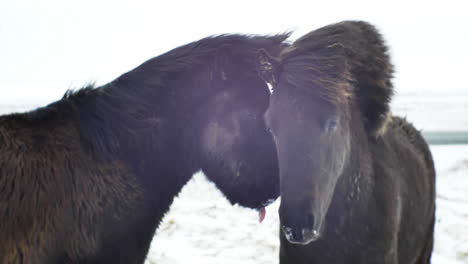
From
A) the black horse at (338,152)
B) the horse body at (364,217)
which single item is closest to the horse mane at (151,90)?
the black horse at (338,152)

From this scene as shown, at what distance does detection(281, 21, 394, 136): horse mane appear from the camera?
2.52 m

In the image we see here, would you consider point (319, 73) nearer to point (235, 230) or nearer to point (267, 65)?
point (267, 65)

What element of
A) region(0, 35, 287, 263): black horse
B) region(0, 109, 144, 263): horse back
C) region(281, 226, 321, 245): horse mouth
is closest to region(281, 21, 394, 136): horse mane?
region(0, 35, 287, 263): black horse

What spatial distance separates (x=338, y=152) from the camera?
8.24 feet

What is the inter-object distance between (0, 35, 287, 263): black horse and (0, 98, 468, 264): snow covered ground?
115 centimetres

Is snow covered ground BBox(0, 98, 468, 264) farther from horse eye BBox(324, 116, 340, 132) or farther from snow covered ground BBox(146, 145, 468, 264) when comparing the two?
horse eye BBox(324, 116, 340, 132)

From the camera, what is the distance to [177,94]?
9.57 ft

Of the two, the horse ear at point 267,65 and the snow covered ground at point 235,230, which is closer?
the horse ear at point 267,65

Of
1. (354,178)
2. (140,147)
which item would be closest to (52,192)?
(140,147)

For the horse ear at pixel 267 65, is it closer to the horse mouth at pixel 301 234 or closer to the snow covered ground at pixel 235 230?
the horse mouth at pixel 301 234

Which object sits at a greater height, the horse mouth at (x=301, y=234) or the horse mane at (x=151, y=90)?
the horse mane at (x=151, y=90)

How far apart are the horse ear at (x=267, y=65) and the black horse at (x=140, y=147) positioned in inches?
8.2

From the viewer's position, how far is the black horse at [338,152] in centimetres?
236

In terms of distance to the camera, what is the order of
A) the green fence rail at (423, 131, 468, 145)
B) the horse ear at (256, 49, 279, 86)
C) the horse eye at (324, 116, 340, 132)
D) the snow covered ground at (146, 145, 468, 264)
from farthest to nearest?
the green fence rail at (423, 131, 468, 145) → the snow covered ground at (146, 145, 468, 264) → the horse ear at (256, 49, 279, 86) → the horse eye at (324, 116, 340, 132)
